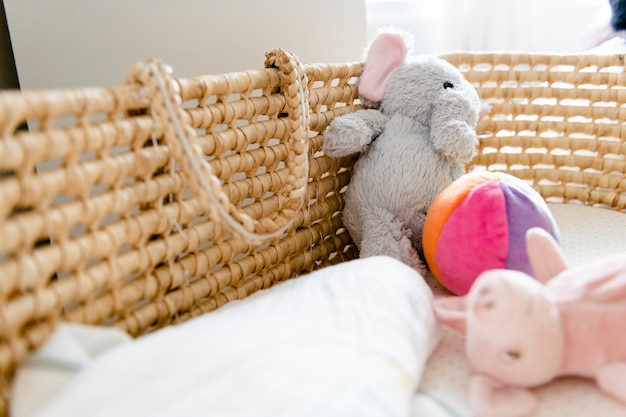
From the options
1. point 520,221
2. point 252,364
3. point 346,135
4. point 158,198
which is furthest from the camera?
point 346,135

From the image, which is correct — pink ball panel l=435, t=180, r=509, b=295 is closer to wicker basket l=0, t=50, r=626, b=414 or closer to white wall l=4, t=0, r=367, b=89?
wicker basket l=0, t=50, r=626, b=414

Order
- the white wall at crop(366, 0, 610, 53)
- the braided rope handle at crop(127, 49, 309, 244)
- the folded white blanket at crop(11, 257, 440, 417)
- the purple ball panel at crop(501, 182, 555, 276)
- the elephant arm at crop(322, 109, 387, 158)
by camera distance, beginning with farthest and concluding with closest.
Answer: the white wall at crop(366, 0, 610, 53), the elephant arm at crop(322, 109, 387, 158), the purple ball panel at crop(501, 182, 555, 276), the braided rope handle at crop(127, 49, 309, 244), the folded white blanket at crop(11, 257, 440, 417)

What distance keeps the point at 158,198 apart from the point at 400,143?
369mm

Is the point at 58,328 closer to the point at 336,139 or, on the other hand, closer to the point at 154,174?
Result: the point at 154,174

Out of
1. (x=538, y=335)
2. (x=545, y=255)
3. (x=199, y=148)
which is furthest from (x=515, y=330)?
(x=199, y=148)

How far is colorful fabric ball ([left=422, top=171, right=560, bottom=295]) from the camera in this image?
651 millimetres

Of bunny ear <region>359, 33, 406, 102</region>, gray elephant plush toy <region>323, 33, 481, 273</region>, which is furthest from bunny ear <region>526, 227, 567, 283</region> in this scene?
bunny ear <region>359, 33, 406, 102</region>

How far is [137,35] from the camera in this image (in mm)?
879

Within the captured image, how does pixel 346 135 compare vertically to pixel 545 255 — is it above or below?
above

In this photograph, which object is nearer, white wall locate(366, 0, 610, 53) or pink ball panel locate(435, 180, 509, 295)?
pink ball panel locate(435, 180, 509, 295)

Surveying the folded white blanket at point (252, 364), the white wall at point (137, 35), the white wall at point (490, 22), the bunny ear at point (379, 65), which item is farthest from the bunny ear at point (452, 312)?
the white wall at point (490, 22)

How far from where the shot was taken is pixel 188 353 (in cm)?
45

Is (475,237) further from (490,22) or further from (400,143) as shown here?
(490,22)

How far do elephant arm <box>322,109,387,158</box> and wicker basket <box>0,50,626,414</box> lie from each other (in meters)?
0.02
